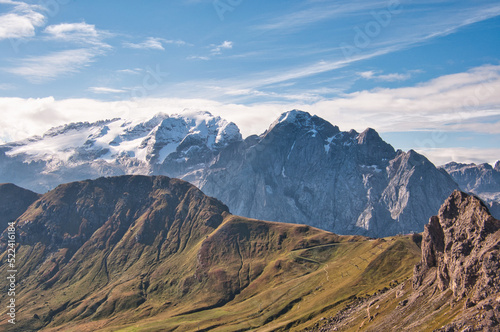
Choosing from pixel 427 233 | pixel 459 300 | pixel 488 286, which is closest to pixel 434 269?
pixel 427 233

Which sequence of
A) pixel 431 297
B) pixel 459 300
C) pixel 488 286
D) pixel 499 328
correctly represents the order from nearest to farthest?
1. pixel 499 328
2. pixel 488 286
3. pixel 459 300
4. pixel 431 297

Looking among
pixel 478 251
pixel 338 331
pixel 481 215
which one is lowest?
pixel 338 331

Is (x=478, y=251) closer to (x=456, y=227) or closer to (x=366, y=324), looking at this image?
(x=456, y=227)

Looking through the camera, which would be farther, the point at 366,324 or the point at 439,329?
the point at 366,324

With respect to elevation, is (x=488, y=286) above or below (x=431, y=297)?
above

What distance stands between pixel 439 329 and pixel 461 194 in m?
59.9

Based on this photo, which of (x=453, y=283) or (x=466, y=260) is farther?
(x=453, y=283)

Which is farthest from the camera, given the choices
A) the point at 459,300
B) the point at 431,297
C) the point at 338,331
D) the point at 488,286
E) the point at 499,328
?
the point at 338,331

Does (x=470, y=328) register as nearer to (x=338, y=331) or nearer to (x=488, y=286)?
(x=488, y=286)

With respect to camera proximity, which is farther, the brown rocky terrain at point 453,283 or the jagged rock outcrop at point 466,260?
the brown rocky terrain at point 453,283

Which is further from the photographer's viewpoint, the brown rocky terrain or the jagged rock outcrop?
the brown rocky terrain

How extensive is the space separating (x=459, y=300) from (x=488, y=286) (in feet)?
49.9

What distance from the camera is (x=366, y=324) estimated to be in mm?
183000

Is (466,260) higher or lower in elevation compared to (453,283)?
higher
